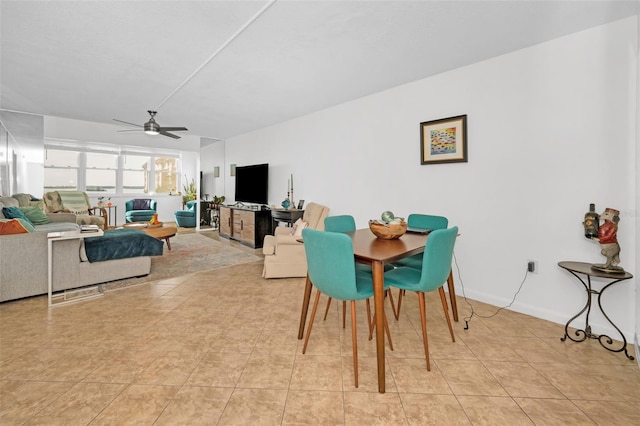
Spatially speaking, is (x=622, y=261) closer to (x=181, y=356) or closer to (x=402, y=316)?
(x=402, y=316)

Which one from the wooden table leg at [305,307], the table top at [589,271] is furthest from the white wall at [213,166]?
the table top at [589,271]

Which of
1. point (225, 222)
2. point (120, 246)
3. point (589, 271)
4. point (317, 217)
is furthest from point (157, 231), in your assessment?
point (589, 271)

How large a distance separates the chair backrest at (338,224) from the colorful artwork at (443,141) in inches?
53.3

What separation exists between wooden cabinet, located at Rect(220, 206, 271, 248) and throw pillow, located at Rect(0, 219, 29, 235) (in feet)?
10.3

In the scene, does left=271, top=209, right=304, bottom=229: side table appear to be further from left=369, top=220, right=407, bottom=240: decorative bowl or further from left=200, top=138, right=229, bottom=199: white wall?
Result: left=200, top=138, right=229, bottom=199: white wall

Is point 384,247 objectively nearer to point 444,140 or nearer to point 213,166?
point 444,140

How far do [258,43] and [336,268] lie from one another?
2.20 m

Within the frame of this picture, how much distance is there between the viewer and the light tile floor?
146 centimetres

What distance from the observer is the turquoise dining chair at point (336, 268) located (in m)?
1.65

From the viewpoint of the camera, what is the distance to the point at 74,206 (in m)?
6.52

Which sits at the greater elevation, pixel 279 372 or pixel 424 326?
pixel 424 326

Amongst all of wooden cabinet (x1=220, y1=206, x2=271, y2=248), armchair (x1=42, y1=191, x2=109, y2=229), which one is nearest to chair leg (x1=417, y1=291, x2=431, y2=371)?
wooden cabinet (x1=220, y1=206, x2=271, y2=248)

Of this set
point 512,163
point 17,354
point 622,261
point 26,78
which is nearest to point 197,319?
point 17,354

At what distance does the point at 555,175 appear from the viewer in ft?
8.25
